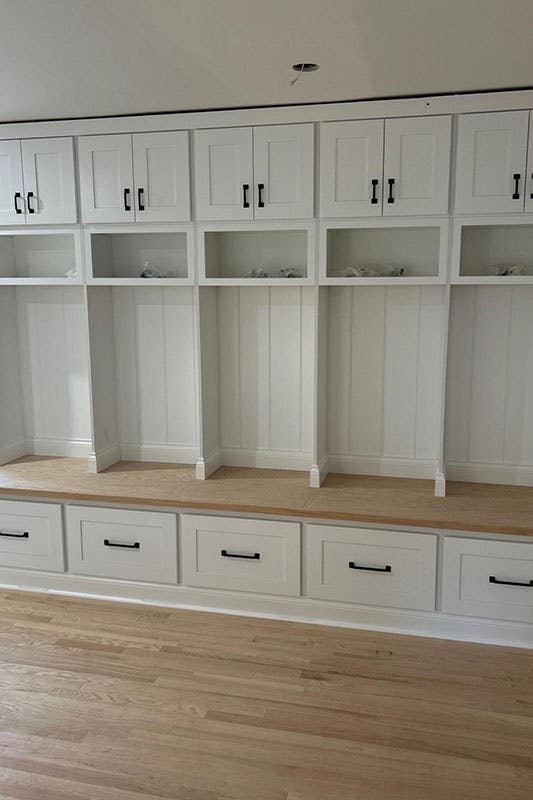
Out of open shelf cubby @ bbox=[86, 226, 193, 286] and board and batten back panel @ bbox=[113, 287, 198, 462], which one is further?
board and batten back panel @ bbox=[113, 287, 198, 462]

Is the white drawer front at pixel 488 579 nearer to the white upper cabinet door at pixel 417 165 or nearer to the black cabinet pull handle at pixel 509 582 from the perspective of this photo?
the black cabinet pull handle at pixel 509 582

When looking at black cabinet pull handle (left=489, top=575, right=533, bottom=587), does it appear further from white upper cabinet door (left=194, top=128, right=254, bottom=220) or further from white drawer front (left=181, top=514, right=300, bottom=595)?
white upper cabinet door (left=194, top=128, right=254, bottom=220)

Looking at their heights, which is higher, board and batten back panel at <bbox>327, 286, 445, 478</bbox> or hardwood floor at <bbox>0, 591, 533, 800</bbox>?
board and batten back panel at <bbox>327, 286, 445, 478</bbox>

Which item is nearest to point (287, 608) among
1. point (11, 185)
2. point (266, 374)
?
point (266, 374)

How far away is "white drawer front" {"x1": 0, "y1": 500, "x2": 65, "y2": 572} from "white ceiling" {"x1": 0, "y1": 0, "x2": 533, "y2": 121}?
6.15 feet

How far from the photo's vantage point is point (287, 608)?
318cm

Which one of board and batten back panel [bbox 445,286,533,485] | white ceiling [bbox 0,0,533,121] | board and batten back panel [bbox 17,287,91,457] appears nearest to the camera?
white ceiling [bbox 0,0,533,121]

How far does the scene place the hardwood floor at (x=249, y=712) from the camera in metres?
2.17

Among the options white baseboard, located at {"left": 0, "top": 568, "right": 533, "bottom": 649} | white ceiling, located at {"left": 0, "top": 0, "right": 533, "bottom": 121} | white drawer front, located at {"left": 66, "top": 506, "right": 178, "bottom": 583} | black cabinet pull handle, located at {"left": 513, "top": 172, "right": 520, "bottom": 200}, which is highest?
white ceiling, located at {"left": 0, "top": 0, "right": 533, "bottom": 121}

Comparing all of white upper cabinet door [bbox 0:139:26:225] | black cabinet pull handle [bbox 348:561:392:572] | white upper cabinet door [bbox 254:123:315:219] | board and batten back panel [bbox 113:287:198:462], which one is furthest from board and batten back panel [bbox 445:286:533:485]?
white upper cabinet door [bbox 0:139:26:225]

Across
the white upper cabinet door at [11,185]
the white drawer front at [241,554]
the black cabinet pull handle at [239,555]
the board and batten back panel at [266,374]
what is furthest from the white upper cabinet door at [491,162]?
the white upper cabinet door at [11,185]

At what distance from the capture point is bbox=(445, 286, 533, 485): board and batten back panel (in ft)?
10.8

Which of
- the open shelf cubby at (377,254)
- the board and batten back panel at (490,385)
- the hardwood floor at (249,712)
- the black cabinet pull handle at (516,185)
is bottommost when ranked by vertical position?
the hardwood floor at (249,712)

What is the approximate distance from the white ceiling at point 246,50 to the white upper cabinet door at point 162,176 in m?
Answer: 0.18
